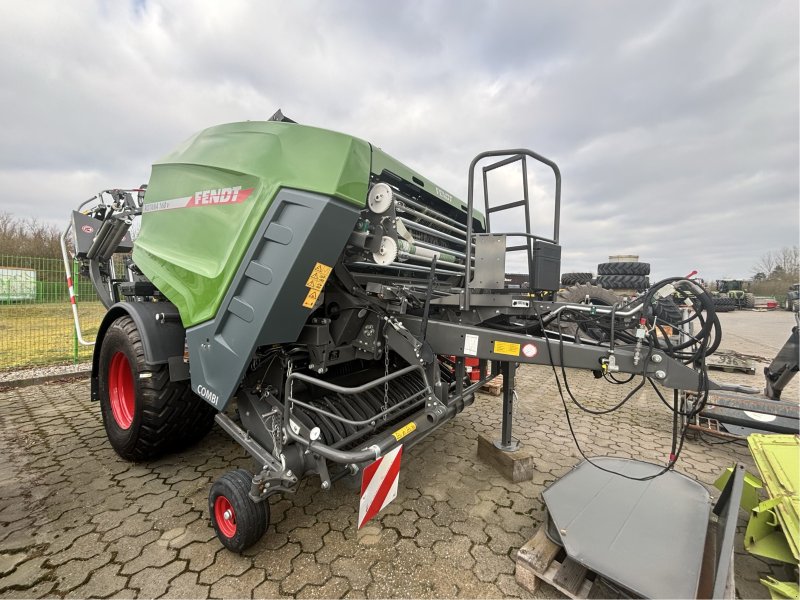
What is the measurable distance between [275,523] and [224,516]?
1.18 feet

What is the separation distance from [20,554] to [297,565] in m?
1.47

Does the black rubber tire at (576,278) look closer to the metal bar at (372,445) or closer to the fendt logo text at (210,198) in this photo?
the metal bar at (372,445)

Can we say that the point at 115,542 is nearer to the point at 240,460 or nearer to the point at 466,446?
the point at 240,460

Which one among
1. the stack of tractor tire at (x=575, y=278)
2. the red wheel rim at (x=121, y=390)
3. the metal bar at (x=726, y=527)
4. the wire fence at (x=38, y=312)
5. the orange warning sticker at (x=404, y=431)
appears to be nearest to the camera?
the metal bar at (x=726, y=527)

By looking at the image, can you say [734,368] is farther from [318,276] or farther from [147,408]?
[147,408]

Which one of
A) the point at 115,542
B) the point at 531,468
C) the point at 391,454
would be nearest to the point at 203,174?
the point at 391,454

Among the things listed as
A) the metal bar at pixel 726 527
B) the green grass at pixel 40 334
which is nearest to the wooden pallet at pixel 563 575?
the metal bar at pixel 726 527

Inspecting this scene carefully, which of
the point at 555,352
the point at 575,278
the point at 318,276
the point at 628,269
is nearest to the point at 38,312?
the point at 318,276

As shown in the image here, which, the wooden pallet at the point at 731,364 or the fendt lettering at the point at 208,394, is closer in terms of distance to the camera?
the fendt lettering at the point at 208,394

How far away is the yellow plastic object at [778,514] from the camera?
5.87ft

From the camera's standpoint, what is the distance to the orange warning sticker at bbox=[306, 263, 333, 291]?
1.97m

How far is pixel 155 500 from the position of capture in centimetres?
252

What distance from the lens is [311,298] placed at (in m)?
2.04

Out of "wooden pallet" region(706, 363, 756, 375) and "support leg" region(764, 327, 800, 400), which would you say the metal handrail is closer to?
"support leg" region(764, 327, 800, 400)
